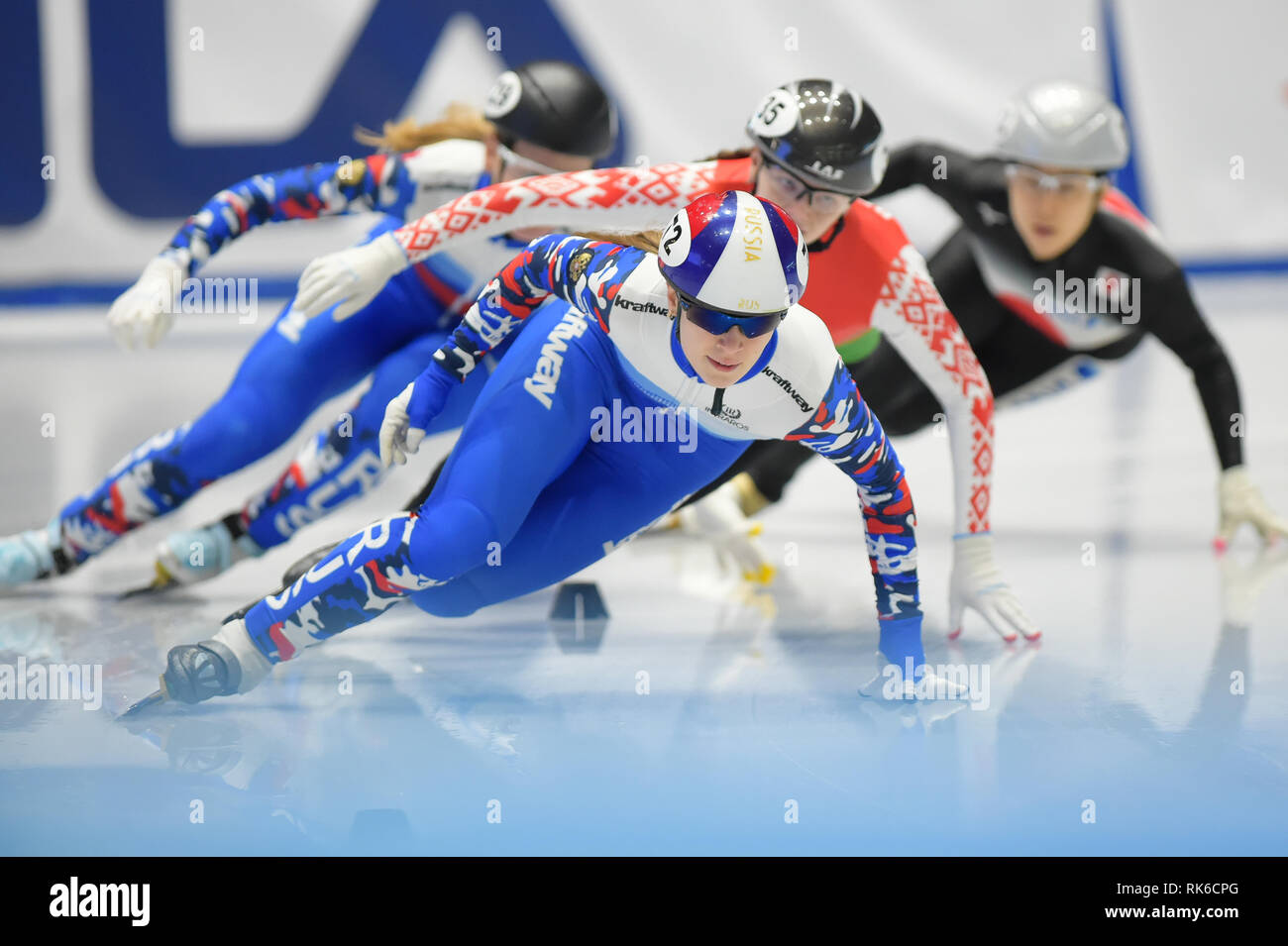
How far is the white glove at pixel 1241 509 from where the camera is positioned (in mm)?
4660


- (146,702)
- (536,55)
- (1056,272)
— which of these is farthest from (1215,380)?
(536,55)

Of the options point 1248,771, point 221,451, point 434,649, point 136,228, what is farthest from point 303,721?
point 136,228

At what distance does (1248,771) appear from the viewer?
2.93m

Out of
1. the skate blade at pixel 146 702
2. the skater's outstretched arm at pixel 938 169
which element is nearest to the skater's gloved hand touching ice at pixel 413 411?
the skate blade at pixel 146 702

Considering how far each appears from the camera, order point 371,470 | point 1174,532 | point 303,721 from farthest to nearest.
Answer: point 1174,532 → point 371,470 → point 303,721

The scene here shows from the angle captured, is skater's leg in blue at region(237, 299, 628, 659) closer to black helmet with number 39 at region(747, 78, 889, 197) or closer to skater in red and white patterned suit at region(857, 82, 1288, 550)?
black helmet with number 39 at region(747, 78, 889, 197)

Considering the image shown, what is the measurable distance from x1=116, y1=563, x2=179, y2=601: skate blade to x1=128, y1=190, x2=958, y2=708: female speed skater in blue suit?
983 millimetres

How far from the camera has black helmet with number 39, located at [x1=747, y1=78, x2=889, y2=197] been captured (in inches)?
128

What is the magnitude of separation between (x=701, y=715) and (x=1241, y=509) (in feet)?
7.54

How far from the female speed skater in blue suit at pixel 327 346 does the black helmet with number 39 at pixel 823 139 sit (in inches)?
25.5

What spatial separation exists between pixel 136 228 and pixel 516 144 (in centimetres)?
674

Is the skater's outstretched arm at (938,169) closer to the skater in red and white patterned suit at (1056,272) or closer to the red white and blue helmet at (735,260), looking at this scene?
the skater in red and white patterned suit at (1056,272)
